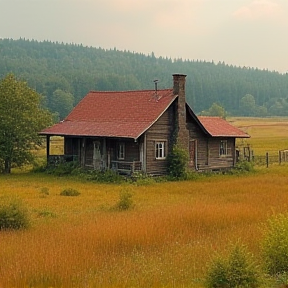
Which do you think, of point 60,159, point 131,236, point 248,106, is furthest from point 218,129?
point 248,106

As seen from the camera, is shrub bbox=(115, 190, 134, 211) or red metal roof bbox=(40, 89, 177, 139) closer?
shrub bbox=(115, 190, 134, 211)

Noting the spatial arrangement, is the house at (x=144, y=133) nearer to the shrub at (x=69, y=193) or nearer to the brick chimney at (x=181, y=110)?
the brick chimney at (x=181, y=110)

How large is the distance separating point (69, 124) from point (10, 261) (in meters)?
30.0

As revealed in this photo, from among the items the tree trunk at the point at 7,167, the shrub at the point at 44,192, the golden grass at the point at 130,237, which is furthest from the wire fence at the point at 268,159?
the shrub at the point at 44,192

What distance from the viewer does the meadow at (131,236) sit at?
11.9m

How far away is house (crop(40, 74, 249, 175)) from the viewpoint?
121ft

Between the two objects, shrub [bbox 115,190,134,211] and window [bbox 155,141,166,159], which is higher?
window [bbox 155,141,166,159]

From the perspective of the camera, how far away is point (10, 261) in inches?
513

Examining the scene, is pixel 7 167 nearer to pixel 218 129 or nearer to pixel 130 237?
pixel 218 129

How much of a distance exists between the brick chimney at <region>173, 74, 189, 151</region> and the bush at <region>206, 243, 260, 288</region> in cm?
2689

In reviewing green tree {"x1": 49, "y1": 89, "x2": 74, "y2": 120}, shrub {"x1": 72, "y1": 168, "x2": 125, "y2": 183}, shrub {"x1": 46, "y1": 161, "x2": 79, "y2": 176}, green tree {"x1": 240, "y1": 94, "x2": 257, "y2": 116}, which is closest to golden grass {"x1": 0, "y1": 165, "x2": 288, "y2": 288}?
shrub {"x1": 72, "y1": 168, "x2": 125, "y2": 183}

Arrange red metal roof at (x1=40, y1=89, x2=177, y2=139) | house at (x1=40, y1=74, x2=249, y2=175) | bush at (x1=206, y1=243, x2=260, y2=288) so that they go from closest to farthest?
1. bush at (x1=206, y1=243, x2=260, y2=288)
2. house at (x1=40, y1=74, x2=249, y2=175)
3. red metal roof at (x1=40, y1=89, x2=177, y2=139)

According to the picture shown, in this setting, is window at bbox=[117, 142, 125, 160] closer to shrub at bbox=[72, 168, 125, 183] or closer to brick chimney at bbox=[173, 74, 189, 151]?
shrub at bbox=[72, 168, 125, 183]

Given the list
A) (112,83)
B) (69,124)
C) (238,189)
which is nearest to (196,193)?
(238,189)
